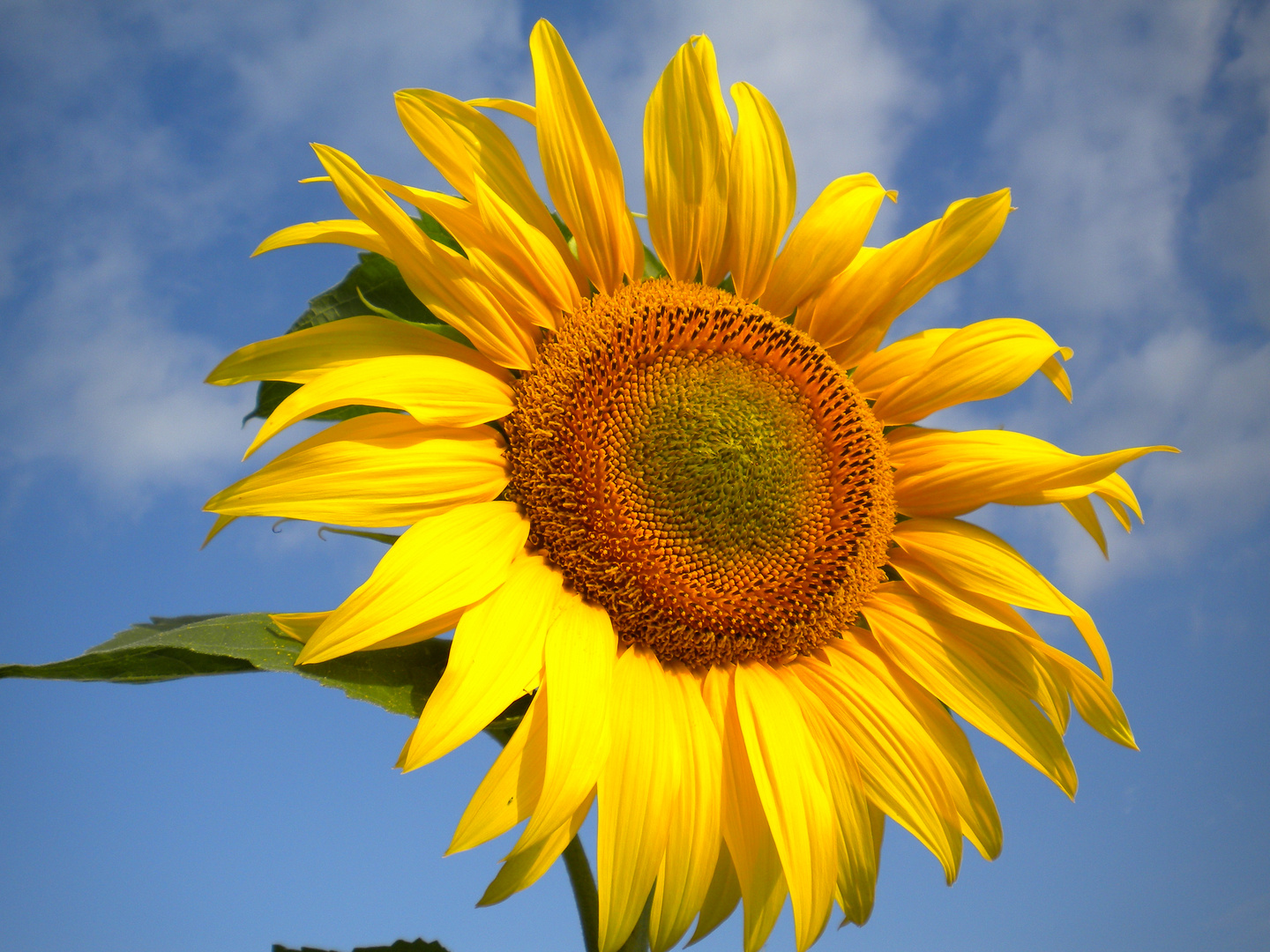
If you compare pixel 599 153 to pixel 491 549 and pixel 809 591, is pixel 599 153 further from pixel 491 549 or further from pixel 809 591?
pixel 809 591

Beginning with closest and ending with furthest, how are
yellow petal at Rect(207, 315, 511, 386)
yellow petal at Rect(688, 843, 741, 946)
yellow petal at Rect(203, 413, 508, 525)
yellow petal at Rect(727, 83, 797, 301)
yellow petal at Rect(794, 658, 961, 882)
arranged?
yellow petal at Rect(203, 413, 508, 525)
yellow petal at Rect(207, 315, 511, 386)
yellow petal at Rect(688, 843, 741, 946)
yellow petal at Rect(794, 658, 961, 882)
yellow petal at Rect(727, 83, 797, 301)

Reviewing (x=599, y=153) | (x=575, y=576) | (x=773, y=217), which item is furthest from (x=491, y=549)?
(x=773, y=217)

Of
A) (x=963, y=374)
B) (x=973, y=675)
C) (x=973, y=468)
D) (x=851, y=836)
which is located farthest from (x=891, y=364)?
(x=851, y=836)

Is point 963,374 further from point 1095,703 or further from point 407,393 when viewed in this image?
point 407,393

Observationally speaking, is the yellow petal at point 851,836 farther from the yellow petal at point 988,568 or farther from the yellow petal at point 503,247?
the yellow petal at point 503,247

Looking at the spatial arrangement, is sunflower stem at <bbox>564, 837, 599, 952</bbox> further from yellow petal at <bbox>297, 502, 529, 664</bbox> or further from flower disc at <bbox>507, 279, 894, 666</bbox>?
yellow petal at <bbox>297, 502, 529, 664</bbox>

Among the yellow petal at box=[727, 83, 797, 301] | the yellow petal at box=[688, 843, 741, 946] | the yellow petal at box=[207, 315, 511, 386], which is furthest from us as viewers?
the yellow petal at box=[727, 83, 797, 301]

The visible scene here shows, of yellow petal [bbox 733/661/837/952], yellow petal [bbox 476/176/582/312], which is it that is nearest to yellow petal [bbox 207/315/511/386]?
yellow petal [bbox 476/176/582/312]
